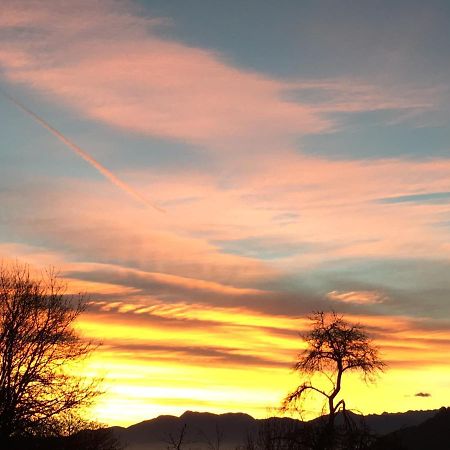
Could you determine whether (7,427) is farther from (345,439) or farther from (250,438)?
(345,439)

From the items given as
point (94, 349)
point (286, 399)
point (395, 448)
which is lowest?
point (395, 448)

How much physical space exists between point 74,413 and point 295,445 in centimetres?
1792

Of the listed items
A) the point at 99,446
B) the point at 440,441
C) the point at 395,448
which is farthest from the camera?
the point at 440,441

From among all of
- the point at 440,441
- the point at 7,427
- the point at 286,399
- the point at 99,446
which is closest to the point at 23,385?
the point at 7,427

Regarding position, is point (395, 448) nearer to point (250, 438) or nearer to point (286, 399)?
point (286, 399)

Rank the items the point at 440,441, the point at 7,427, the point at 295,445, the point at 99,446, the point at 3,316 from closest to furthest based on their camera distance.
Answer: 1. the point at 295,445
2. the point at 7,427
3. the point at 3,316
4. the point at 99,446
5. the point at 440,441

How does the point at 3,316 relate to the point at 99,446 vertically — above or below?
above

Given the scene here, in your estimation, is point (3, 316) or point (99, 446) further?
point (99, 446)

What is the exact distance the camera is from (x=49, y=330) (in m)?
50.2

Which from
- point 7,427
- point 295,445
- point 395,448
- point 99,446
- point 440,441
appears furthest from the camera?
point 440,441

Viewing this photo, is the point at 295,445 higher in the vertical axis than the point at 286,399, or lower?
lower

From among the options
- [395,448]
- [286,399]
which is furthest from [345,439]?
[286,399]

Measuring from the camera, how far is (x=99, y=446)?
5353 centimetres

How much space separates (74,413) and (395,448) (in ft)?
81.2
